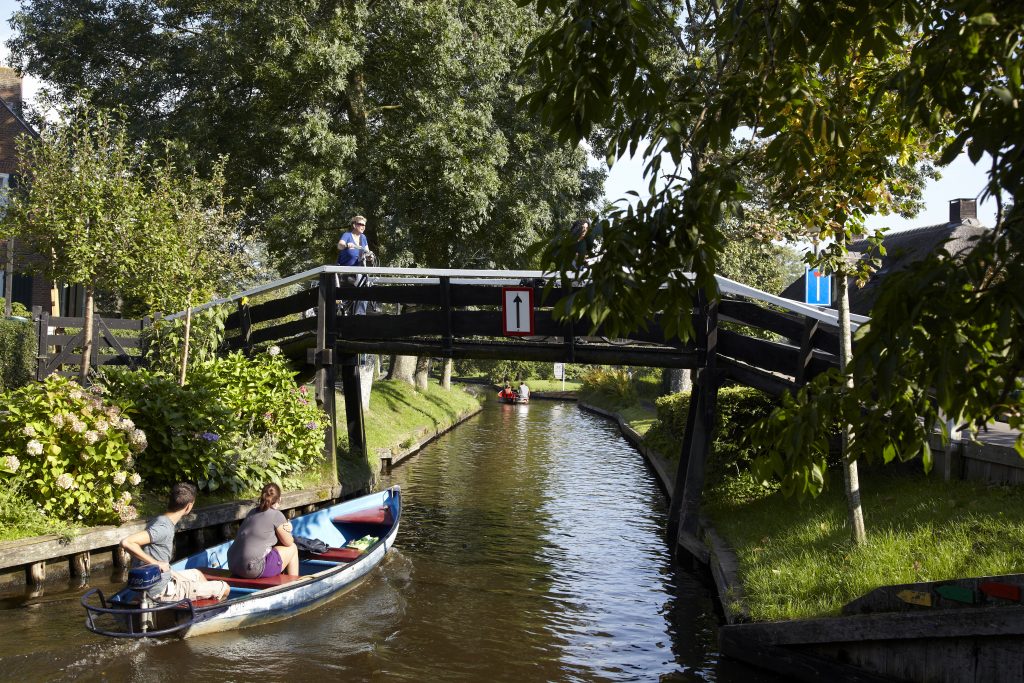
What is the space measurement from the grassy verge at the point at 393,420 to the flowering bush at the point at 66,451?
544 cm

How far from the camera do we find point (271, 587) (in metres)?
10.1

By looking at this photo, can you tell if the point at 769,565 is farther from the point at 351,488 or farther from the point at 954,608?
the point at 351,488

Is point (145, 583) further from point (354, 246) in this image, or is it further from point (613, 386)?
point (613, 386)

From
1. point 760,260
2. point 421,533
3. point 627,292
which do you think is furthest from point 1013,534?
point 760,260

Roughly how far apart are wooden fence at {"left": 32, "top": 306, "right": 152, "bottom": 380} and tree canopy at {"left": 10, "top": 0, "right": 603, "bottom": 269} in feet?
19.1

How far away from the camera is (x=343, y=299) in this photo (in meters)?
16.1

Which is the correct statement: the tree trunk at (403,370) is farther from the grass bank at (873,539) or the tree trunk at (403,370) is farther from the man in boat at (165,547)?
the man in boat at (165,547)

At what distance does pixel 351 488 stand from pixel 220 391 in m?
3.34

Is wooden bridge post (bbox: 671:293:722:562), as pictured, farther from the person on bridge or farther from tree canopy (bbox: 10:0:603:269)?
tree canopy (bbox: 10:0:603:269)

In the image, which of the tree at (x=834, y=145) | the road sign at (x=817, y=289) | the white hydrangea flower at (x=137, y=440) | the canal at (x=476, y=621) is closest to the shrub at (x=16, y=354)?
the white hydrangea flower at (x=137, y=440)

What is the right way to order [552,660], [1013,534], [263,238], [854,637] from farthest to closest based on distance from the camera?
[263,238] → [552,660] → [1013,534] → [854,637]

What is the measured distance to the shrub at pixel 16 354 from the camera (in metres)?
18.2

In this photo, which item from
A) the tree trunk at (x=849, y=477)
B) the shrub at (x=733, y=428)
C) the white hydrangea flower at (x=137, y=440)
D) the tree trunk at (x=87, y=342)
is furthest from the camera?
the tree trunk at (x=87, y=342)

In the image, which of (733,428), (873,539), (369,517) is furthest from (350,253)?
(873,539)
